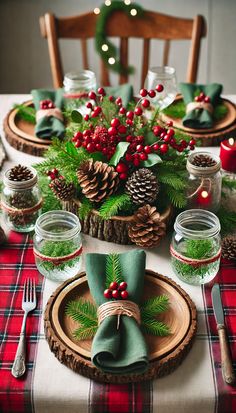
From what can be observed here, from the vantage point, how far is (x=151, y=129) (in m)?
1.31

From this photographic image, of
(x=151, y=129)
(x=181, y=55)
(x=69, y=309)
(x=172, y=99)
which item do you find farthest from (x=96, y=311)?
(x=181, y=55)

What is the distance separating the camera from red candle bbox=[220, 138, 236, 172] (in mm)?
1472

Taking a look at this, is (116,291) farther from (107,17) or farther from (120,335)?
(107,17)

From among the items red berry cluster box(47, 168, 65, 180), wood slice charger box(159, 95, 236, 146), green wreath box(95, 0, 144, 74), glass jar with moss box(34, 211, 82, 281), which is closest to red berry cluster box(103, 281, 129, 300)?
glass jar with moss box(34, 211, 82, 281)

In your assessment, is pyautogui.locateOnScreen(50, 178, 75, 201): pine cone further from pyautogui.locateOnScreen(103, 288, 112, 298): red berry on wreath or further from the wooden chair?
the wooden chair

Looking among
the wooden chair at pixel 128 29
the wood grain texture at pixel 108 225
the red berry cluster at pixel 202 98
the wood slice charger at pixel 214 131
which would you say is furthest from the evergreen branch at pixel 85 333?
the wooden chair at pixel 128 29

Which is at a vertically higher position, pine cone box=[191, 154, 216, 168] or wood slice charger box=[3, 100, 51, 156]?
pine cone box=[191, 154, 216, 168]

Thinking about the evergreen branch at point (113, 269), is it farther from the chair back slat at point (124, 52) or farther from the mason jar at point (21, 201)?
the chair back slat at point (124, 52)

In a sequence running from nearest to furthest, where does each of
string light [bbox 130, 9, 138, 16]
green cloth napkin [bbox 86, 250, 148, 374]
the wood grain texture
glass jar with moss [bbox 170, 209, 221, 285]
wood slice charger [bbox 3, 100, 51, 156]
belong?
green cloth napkin [bbox 86, 250, 148, 374] < glass jar with moss [bbox 170, 209, 221, 285] < the wood grain texture < wood slice charger [bbox 3, 100, 51, 156] < string light [bbox 130, 9, 138, 16]

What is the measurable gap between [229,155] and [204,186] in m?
0.21

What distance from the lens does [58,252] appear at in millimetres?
1141

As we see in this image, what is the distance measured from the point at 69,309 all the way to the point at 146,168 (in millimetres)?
364

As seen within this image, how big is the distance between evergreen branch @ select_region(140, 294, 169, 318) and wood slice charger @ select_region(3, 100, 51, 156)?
0.66 m

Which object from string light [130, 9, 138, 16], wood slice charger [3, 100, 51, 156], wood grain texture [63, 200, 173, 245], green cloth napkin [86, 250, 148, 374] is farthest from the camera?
string light [130, 9, 138, 16]
